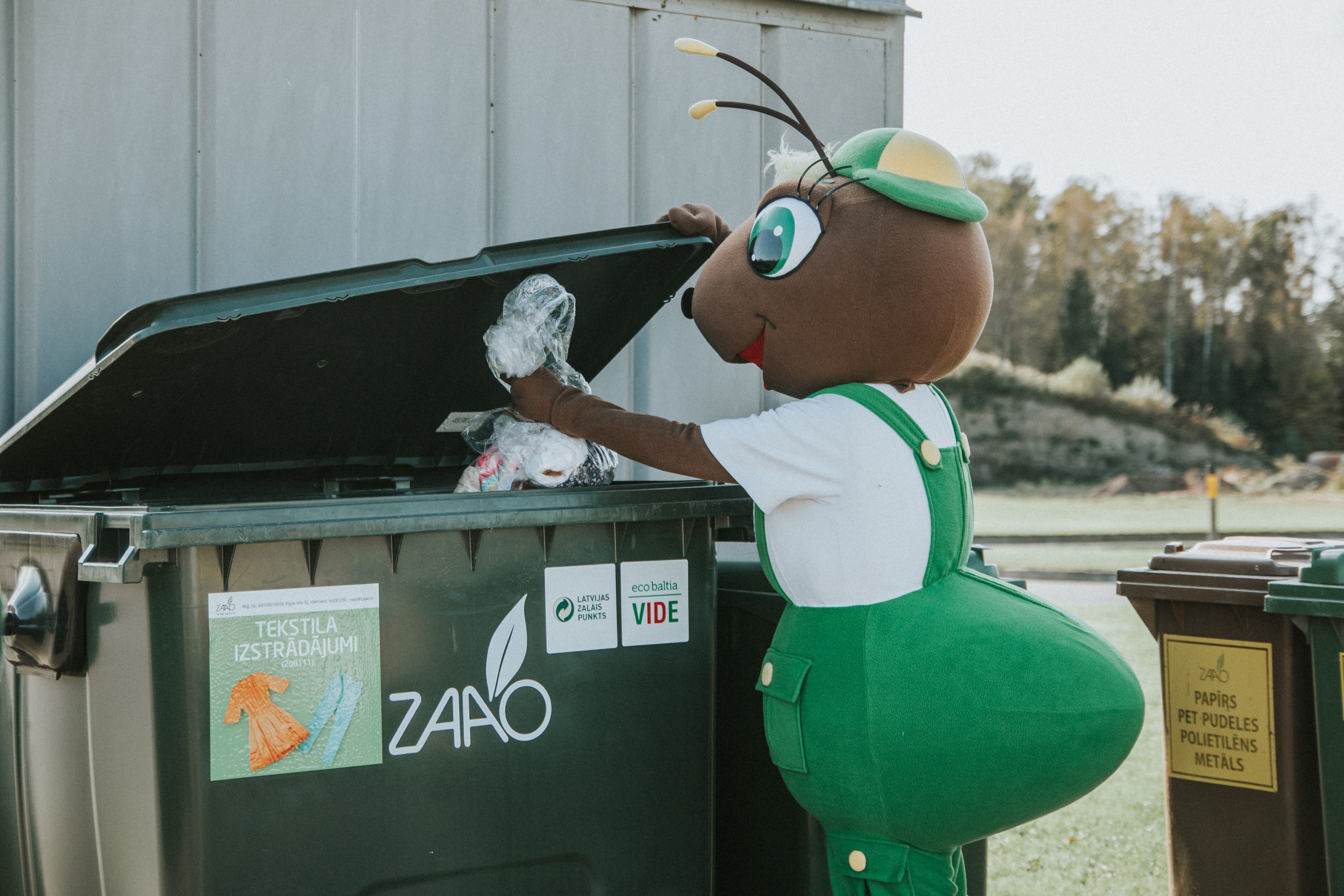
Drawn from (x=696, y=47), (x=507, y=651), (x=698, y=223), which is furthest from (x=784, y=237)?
(x=507, y=651)

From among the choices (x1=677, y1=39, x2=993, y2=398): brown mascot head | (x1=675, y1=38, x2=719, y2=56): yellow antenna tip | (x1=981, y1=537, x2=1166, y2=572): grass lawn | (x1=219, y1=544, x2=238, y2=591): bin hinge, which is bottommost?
(x1=981, y1=537, x2=1166, y2=572): grass lawn

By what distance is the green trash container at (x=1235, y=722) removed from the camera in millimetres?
2441

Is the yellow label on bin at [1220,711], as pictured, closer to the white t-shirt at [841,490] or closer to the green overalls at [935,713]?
the green overalls at [935,713]

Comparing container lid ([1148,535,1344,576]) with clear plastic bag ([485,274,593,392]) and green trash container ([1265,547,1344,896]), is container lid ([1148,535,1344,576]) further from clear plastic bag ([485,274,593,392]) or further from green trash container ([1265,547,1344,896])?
clear plastic bag ([485,274,593,392])

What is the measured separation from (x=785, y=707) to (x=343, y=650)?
2.64ft

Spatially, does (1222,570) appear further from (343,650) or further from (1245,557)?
(343,650)

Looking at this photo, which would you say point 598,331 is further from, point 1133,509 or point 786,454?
point 1133,509

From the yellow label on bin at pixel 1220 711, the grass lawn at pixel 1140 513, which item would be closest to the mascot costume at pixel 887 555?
the yellow label on bin at pixel 1220 711

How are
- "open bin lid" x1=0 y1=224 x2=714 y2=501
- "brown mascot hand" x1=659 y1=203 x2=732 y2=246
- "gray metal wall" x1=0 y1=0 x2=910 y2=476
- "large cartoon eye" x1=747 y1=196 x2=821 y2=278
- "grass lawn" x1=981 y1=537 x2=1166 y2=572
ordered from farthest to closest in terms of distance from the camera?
1. "grass lawn" x1=981 y1=537 x2=1166 y2=572
2. "gray metal wall" x1=0 y1=0 x2=910 y2=476
3. "brown mascot hand" x1=659 y1=203 x2=732 y2=246
4. "large cartoon eye" x1=747 y1=196 x2=821 y2=278
5. "open bin lid" x1=0 y1=224 x2=714 y2=501

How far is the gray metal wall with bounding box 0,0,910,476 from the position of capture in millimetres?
2779

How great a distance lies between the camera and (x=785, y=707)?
202 centimetres

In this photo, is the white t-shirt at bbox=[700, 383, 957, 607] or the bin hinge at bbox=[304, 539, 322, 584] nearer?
the bin hinge at bbox=[304, 539, 322, 584]

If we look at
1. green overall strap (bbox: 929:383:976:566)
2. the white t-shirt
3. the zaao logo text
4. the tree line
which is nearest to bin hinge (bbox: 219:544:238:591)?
the zaao logo text

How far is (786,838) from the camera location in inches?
93.7
